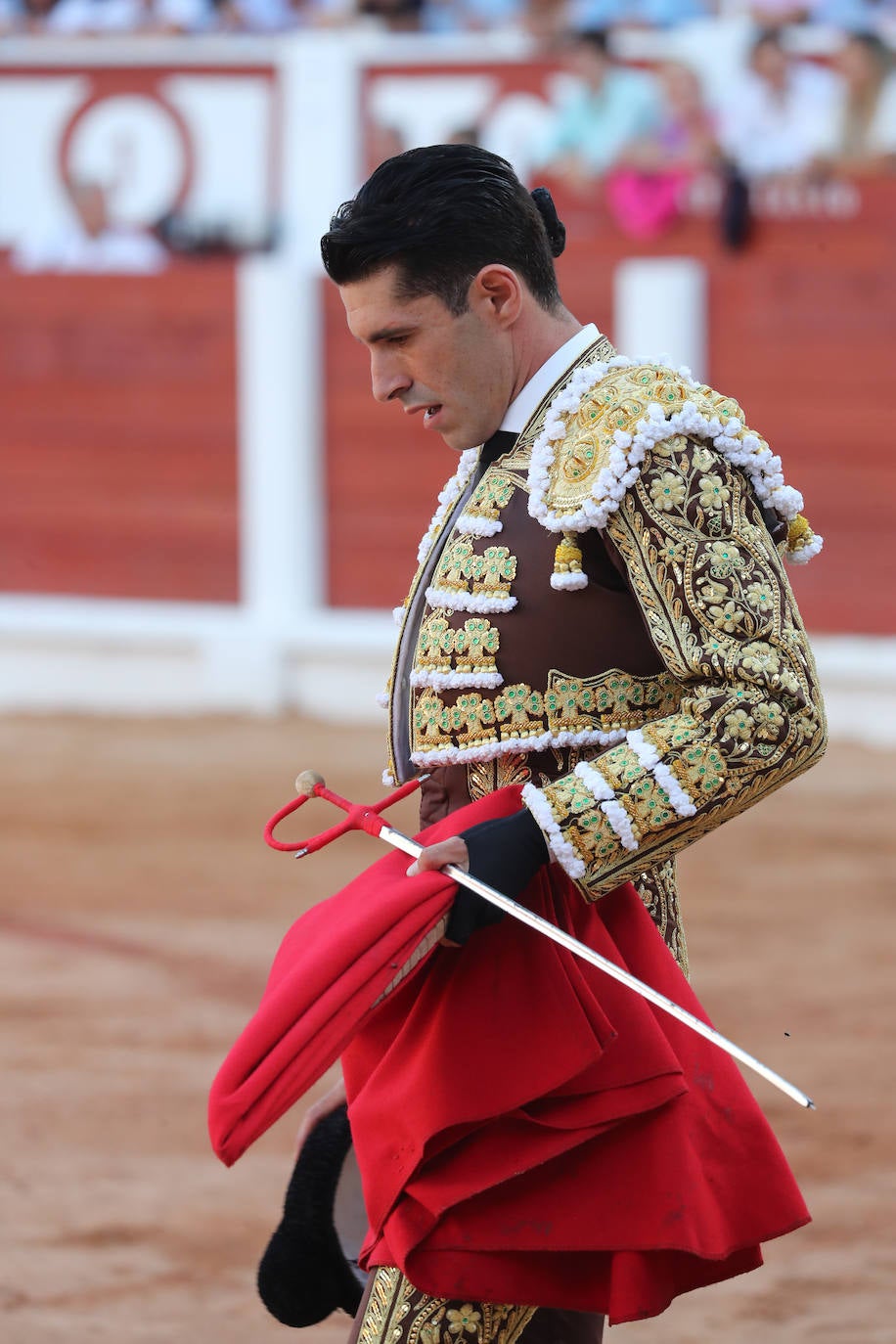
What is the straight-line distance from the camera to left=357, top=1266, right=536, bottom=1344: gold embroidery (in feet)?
5.79

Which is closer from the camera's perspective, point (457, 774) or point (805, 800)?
point (457, 774)

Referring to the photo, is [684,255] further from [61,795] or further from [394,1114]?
[394,1114]

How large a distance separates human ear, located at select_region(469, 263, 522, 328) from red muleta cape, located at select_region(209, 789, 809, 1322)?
1.34 ft

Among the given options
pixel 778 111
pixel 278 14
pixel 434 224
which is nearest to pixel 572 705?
pixel 434 224

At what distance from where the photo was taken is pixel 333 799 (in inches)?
72.2

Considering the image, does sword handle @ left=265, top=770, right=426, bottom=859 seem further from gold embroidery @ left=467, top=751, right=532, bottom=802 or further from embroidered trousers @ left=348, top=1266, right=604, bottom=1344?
embroidered trousers @ left=348, top=1266, right=604, bottom=1344

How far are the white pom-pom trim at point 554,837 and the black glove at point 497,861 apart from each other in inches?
0.5

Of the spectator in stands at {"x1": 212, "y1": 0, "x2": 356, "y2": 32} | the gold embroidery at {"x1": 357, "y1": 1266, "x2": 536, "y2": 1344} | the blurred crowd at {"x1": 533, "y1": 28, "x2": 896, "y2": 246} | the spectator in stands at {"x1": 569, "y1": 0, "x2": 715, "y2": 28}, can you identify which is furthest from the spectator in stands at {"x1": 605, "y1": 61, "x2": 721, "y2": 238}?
the gold embroidery at {"x1": 357, "y1": 1266, "x2": 536, "y2": 1344}

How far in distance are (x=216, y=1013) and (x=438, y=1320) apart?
8.62 ft

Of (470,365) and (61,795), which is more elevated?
(470,365)

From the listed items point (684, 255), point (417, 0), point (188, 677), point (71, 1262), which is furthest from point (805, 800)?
point (417, 0)

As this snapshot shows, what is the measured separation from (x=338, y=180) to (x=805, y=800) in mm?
4024

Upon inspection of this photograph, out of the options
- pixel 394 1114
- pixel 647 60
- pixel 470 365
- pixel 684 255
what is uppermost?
pixel 647 60

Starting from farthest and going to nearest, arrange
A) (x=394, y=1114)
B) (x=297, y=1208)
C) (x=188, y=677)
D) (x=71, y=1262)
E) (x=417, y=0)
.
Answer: (x=417, y=0) → (x=188, y=677) → (x=71, y=1262) → (x=297, y=1208) → (x=394, y=1114)
